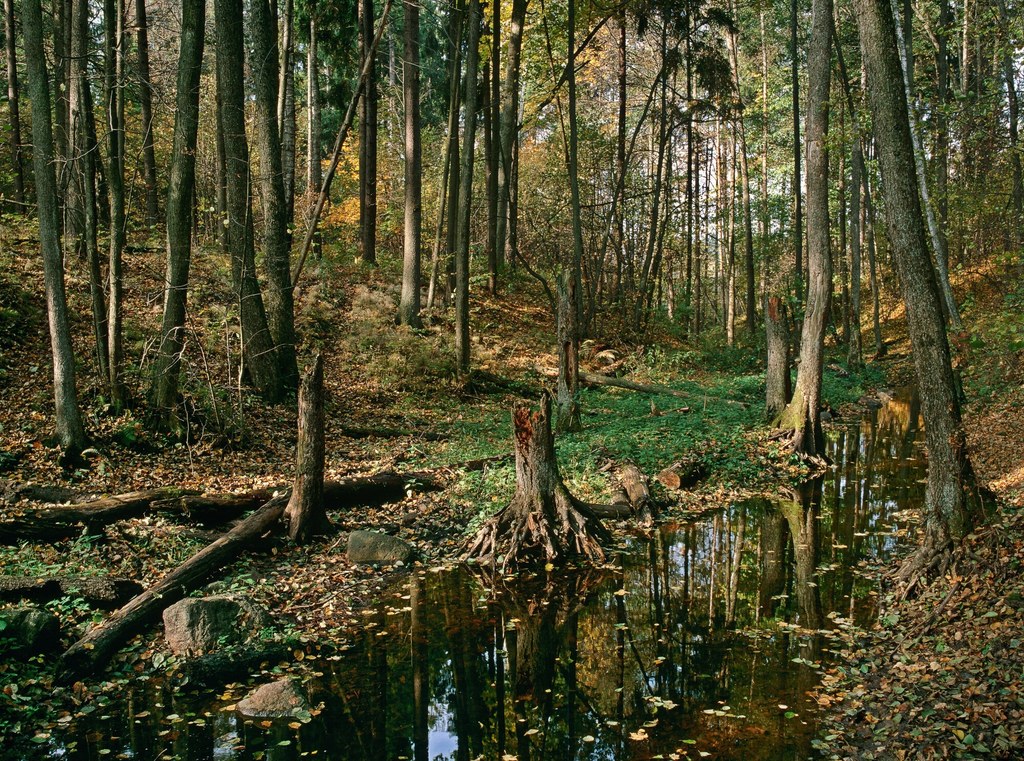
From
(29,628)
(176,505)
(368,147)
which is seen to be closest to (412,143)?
(368,147)

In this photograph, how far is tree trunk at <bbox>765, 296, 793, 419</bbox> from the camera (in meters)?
14.4

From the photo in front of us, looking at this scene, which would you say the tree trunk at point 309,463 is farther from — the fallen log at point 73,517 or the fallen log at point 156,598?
the fallen log at point 73,517

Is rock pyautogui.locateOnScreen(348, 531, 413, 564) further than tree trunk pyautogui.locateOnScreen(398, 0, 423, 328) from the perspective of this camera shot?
No

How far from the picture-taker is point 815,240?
43.2 ft

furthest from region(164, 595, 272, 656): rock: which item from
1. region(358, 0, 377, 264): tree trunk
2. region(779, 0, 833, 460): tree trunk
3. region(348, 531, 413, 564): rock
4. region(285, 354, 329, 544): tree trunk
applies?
region(358, 0, 377, 264): tree trunk

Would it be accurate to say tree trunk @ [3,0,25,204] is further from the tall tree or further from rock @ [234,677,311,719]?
rock @ [234,677,311,719]

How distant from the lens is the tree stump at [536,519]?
29.0ft

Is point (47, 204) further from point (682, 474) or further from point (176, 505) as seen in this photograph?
point (682, 474)

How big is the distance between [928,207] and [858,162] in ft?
39.4

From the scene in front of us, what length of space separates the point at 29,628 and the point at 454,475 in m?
6.57

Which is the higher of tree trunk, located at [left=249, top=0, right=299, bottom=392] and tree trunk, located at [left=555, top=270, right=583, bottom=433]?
tree trunk, located at [left=249, top=0, right=299, bottom=392]

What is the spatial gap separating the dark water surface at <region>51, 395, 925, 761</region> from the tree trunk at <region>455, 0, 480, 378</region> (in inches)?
337

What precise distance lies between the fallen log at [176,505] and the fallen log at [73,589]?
52.5 inches

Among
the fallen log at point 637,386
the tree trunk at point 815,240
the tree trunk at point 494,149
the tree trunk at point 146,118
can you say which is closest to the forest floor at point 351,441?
the fallen log at point 637,386
